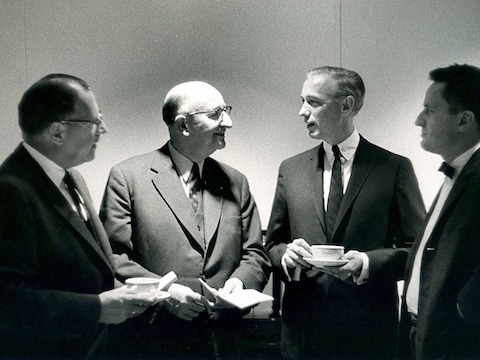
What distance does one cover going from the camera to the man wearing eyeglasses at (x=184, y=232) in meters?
2.24

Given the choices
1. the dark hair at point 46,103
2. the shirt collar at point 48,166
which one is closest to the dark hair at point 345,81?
the dark hair at point 46,103

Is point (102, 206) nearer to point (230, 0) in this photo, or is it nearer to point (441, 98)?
point (230, 0)

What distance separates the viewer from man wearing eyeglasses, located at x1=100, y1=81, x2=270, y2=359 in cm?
224

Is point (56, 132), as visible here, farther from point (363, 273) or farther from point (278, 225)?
point (363, 273)

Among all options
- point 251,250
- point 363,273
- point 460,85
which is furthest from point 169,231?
point 460,85

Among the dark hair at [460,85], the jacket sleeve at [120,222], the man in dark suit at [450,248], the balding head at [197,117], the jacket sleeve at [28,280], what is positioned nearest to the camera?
the jacket sleeve at [28,280]

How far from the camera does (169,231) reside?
2.25 m

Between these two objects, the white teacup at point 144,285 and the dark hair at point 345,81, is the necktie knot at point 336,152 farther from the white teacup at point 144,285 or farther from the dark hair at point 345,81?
the white teacup at point 144,285

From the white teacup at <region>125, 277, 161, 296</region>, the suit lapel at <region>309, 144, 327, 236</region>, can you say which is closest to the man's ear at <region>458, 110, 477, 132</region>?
the suit lapel at <region>309, 144, 327, 236</region>

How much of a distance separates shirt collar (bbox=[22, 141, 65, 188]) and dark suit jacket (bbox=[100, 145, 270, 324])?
1.07 feet

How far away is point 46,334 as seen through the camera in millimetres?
1831

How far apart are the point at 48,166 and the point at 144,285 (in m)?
0.57

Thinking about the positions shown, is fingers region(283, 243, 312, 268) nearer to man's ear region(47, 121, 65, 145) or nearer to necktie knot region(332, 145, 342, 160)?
necktie knot region(332, 145, 342, 160)

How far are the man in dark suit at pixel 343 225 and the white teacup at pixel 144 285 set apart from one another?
2.06 feet
